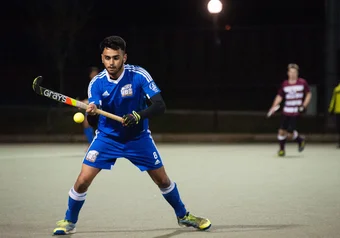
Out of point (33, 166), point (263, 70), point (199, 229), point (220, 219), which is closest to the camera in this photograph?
point (199, 229)

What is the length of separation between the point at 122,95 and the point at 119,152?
1.77 feet

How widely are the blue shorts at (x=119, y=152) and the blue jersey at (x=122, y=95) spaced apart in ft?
0.21

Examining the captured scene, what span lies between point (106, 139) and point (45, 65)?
29432 millimetres

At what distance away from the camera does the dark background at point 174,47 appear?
25.5 meters

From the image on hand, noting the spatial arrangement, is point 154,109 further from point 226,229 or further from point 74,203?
point 226,229

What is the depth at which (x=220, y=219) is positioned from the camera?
316 inches

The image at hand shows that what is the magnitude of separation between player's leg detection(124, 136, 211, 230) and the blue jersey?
0.11m

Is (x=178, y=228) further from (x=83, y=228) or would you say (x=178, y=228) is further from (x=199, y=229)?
(x=83, y=228)

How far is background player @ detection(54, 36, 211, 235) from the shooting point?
6.84m

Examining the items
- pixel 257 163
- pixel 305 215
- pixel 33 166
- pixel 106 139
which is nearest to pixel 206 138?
pixel 257 163

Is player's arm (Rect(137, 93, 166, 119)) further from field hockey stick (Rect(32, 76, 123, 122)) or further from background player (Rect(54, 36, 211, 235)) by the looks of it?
field hockey stick (Rect(32, 76, 123, 122))

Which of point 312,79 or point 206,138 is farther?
point 312,79

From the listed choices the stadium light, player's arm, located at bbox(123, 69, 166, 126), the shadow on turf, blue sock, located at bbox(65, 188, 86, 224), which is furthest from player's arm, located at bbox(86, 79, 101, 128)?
the stadium light

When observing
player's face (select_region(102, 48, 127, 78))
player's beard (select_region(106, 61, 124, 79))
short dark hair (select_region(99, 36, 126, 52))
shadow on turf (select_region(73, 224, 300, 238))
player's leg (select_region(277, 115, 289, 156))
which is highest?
short dark hair (select_region(99, 36, 126, 52))
